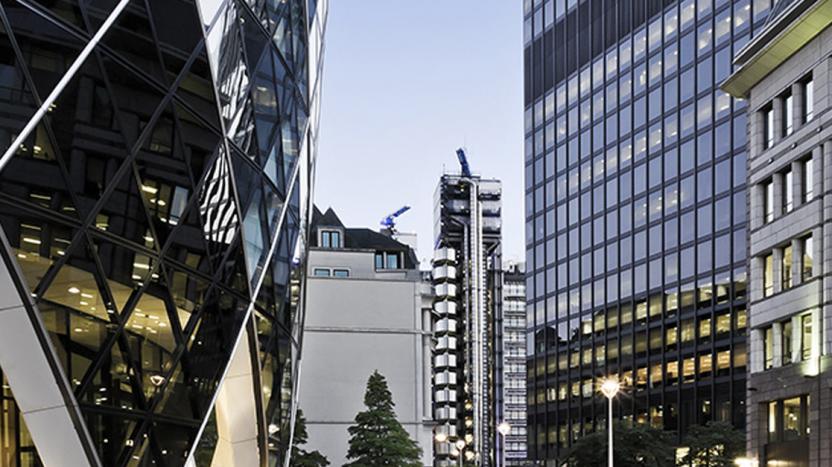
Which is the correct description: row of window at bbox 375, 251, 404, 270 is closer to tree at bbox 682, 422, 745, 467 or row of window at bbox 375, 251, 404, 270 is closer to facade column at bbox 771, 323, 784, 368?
tree at bbox 682, 422, 745, 467

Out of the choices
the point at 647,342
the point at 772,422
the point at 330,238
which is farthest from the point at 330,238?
the point at 772,422

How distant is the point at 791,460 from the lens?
169ft

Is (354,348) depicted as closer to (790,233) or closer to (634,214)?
(634,214)

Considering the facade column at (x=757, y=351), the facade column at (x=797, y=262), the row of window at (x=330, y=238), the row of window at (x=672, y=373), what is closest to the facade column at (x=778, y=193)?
the facade column at (x=797, y=262)

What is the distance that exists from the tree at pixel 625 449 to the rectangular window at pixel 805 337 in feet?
79.9

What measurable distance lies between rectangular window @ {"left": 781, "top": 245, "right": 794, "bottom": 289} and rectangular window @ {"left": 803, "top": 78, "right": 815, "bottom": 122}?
6.00 m

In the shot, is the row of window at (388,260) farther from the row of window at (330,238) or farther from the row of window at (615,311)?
the row of window at (615,311)

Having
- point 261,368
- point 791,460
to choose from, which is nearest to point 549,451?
point 791,460

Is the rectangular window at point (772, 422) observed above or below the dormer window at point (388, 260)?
below

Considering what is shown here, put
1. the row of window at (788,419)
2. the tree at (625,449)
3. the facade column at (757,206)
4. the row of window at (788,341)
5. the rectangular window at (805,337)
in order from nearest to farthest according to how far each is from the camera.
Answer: the rectangular window at (805,337)
the row of window at (788,341)
the row of window at (788,419)
the facade column at (757,206)
the tree at (625,449)

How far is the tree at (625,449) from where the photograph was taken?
74938mm

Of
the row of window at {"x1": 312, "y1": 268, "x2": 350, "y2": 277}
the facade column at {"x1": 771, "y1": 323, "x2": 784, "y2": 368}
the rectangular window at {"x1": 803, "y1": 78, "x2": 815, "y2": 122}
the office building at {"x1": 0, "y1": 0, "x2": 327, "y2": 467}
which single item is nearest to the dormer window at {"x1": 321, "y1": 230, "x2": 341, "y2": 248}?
the row of window at {"x1": 312, "y1": 268, "x2": 350, "y2": 277}

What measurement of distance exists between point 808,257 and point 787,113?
7.14 m

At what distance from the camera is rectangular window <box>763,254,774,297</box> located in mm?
54531
